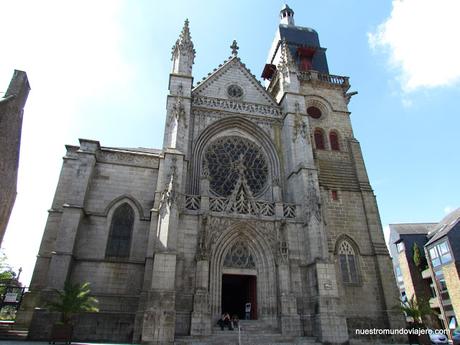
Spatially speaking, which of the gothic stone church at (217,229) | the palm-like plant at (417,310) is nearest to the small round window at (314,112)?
the gothic stone church at (217,229)

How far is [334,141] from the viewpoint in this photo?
2038 cm

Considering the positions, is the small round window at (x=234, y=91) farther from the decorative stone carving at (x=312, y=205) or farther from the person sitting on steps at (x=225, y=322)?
the person sitting on steps at (x=225, y=322)

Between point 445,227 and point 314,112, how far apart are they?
54.8ft

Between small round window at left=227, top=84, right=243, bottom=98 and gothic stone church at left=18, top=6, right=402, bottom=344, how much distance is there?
0.07 meters

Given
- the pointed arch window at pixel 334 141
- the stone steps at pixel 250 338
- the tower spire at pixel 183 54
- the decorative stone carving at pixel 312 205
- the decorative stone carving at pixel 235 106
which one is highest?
the tower spire at pixel 183 54

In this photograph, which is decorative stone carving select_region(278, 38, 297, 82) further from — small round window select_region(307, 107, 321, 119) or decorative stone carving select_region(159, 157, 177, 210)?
decorative stone carving select_region(159, 157, 177, 210)

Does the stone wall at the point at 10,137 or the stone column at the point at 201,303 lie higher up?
the stone wall at the point at 10,137

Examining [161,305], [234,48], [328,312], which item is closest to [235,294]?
[328,312]

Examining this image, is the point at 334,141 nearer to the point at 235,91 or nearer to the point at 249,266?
the point at 235,91

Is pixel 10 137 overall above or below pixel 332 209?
above

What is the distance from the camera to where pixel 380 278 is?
50.9ft

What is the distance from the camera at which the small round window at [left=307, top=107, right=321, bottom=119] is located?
21266 millimetres

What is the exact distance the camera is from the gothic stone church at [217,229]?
1201cm

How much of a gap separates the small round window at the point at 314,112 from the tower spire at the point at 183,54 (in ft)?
27.5
